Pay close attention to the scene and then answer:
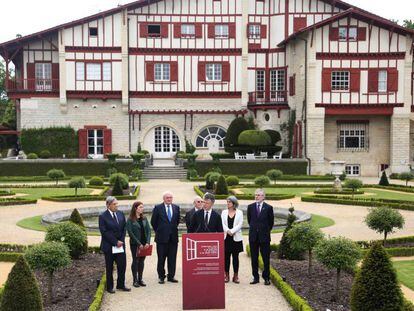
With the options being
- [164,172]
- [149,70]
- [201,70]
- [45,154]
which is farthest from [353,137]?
[45,154]

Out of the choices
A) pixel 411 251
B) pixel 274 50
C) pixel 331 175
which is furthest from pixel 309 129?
pixel 411 251

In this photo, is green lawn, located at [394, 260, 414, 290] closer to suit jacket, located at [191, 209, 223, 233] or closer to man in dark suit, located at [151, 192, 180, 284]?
suit jacket, located at [191, 209, 223, 233]

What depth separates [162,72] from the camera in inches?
1698

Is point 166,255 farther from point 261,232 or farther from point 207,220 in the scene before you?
point 261,232

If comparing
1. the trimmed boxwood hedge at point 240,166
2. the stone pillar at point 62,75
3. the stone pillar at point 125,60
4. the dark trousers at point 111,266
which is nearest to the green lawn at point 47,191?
the trimmed boxwood hedge at point 240,166

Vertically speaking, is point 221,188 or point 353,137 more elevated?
point 353,137

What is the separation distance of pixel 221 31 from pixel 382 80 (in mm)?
11453

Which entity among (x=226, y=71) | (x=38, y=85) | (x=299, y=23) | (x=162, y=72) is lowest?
(x=38, y=85)

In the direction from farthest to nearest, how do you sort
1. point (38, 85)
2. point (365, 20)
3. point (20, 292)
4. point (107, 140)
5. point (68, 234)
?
point (38, 85) < point (107, 140) < point (365, 20) < point (68, 234) < point (20, 292)

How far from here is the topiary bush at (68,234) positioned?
40.3ft

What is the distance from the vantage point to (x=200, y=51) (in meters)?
43.2

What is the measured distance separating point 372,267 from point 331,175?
29.2m

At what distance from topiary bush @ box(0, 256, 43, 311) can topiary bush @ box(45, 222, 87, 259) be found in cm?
372

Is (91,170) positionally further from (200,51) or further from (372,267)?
(372,267)
